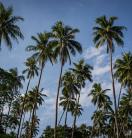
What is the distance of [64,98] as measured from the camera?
71812 mm

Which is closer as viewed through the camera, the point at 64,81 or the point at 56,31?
the point at 56,31

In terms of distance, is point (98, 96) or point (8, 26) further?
point (98, 96)

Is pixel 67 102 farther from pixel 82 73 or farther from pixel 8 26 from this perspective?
pixel 8 26

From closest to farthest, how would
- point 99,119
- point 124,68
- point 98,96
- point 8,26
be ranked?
point 8,26 → point 124,68 → point 98,96 → point 99,119

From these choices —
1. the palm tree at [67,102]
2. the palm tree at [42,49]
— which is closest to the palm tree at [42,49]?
the palm tree at [42,49]

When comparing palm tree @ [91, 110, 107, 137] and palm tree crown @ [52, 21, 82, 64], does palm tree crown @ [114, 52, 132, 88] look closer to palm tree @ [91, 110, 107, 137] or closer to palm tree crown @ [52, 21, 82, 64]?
palm tree crown @ [52, 21, 82, 64]

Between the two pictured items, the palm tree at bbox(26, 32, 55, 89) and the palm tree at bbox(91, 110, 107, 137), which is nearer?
the palm tree at bbox(26, 32, 55, 89)

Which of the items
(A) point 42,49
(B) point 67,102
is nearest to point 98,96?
(B) point 67,102

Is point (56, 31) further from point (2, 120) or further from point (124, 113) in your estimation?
point (124, 113)

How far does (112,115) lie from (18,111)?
26345mm

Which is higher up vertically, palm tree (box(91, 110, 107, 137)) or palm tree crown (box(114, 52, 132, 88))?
palm tree crown (box(114, 52, 132, 88))

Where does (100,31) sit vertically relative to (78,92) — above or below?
above

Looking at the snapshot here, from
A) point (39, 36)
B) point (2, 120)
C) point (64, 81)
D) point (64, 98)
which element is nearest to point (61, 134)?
point (64, 98)

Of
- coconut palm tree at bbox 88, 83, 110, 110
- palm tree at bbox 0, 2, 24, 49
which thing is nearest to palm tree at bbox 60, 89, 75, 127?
coconut palm tree at bbox 88, 83, 110, 110
